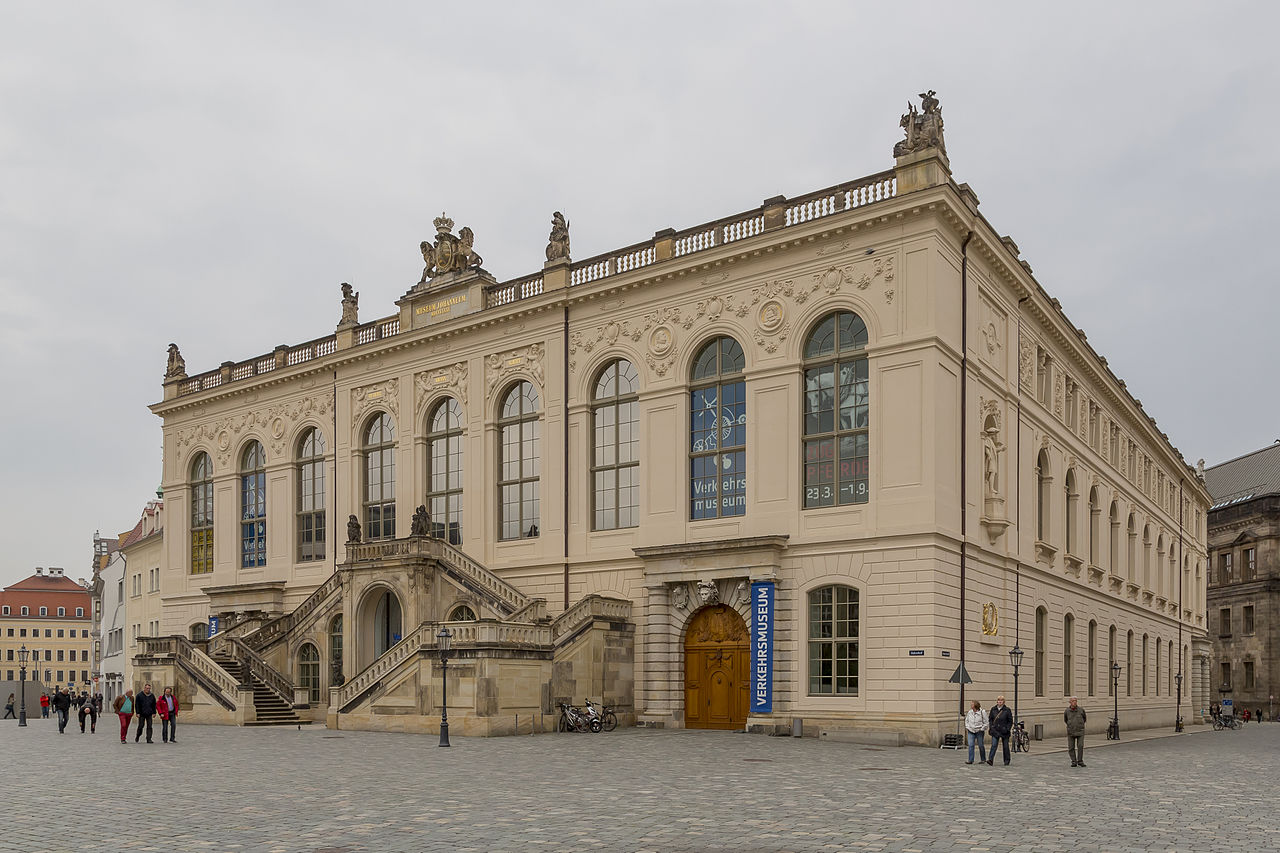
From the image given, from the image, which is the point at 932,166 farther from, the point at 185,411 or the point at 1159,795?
the point at 185,411

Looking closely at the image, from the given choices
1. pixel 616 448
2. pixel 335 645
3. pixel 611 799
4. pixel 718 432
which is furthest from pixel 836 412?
pixel 335 645

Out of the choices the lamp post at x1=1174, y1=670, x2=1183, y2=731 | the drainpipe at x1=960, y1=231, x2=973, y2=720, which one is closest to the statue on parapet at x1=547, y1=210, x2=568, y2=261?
the drainpipe at x1=960, y1=231, x2=973, y2=720

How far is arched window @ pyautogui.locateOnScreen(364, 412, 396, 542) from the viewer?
44281mm

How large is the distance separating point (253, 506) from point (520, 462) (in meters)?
15.3

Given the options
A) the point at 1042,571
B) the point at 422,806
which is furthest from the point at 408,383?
the point at 422,806

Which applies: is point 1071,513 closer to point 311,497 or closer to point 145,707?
point 311,497

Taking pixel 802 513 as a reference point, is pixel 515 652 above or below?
below

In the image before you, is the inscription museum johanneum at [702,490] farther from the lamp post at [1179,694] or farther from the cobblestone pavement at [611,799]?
the lamp post at [1179,694]

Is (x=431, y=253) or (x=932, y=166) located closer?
(x=932, y=166)

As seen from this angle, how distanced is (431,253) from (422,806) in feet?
103

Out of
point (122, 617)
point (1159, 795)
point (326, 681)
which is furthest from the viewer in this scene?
point (122, 617)

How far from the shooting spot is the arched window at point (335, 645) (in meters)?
41.3

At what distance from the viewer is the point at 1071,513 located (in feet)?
144

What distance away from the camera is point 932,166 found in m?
31.5
